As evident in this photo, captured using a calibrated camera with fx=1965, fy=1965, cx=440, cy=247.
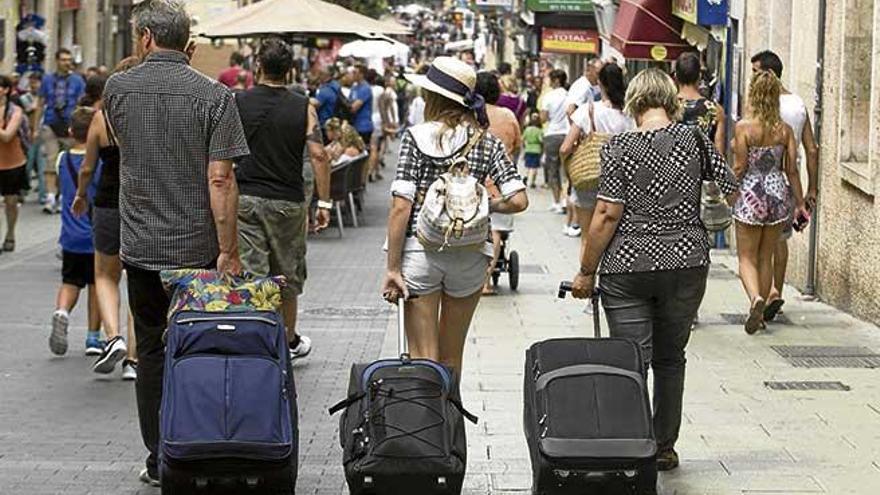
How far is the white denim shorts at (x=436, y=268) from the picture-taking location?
8.29 metres

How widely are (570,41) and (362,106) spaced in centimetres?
890

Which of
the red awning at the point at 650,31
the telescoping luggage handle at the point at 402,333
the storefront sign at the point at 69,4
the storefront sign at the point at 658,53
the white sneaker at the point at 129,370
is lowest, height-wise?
the white sneaker at the point at 129,370

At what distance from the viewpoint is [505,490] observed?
8.32 meters

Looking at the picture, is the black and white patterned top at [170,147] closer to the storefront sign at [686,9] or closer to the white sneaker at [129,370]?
the white sneaker at [129,370]

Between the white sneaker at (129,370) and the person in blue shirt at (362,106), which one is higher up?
the person in blue shirt at (362,106)

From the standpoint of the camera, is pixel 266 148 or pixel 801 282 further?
pixel 801 282

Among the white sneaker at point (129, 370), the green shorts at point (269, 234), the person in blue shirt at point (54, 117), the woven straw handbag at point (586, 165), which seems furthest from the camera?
the person in blue shirt at point (54, 117)

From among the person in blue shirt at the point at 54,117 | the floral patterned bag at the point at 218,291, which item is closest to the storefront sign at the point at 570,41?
the person in blue shirt at the point at 54,117

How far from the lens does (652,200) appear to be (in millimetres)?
8180

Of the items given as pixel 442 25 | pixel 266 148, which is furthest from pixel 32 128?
pixel 442 25

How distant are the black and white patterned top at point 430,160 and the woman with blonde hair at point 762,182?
4.90m

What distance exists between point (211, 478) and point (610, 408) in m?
1.50

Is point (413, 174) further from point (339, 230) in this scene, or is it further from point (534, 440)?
point (339, 230)

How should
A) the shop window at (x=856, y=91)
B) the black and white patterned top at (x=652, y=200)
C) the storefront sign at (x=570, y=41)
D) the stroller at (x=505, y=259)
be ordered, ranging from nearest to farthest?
the black and white patterned top at (x=652, y=200) → the shop window at (x=856, y=91) → the stroller at (x=505, y=259) → the storefront sign at (x=570, y=41)
